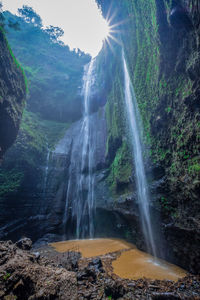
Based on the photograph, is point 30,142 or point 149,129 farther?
point 30,142

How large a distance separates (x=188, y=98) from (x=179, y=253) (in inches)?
190

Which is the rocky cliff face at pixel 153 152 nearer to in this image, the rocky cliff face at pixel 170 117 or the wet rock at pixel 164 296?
the rocky cliff face at pixel 170 117

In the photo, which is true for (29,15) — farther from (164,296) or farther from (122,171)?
(164,296)

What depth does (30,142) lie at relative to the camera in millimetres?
12148

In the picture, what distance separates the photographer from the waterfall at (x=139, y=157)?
556 centimetres

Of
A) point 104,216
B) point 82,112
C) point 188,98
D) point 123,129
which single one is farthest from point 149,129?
point 82,112

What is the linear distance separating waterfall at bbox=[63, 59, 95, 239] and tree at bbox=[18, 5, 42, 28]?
2909cm

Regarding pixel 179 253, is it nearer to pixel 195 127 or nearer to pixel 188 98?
pixel 195 127

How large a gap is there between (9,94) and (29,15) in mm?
34210

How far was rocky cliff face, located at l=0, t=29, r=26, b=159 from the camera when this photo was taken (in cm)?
723

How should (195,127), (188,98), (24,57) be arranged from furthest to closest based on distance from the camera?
(24,57) < (188,98) < (195,127)

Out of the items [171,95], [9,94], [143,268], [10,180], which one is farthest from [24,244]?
[171,95]

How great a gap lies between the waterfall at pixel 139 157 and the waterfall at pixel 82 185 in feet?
16.3

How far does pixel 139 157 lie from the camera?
23.9 ft
